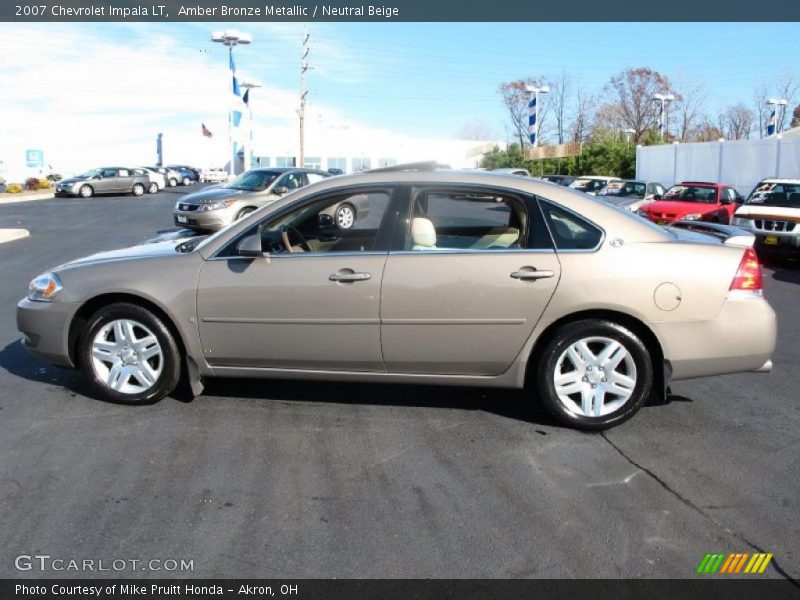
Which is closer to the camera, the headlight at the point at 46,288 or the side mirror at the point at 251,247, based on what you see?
the side mirror at the point at 251,247

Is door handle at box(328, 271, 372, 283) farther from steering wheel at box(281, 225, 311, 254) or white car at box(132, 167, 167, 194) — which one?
white car at box(132, 167, 167, 194)

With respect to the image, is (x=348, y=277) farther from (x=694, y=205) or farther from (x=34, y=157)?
(x=34, y=157)

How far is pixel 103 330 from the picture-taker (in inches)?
190

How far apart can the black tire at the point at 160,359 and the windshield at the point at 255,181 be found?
1145 cm

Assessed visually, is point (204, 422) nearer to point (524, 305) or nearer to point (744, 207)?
point (524, 305)

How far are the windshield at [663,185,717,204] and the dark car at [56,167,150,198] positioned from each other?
29.3 m

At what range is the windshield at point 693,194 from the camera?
1659cm

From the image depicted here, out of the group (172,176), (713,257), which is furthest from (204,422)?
(172,176)

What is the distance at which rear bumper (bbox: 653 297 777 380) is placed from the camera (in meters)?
4.41

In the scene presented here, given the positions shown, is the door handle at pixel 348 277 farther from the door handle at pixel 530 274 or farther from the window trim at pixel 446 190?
the door handle at pixel 530 274

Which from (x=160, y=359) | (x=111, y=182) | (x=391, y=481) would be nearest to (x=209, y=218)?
(x=160, y=359)

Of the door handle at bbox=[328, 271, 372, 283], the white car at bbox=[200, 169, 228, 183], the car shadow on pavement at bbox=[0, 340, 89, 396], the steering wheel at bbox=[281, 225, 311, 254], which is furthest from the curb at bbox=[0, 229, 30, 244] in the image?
the white car at bbox=[200, 169, 228, 183]

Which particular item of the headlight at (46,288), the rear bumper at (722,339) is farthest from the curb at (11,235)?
the rear bumper at (722,339)

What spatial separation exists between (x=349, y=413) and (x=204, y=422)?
3.08 feet
